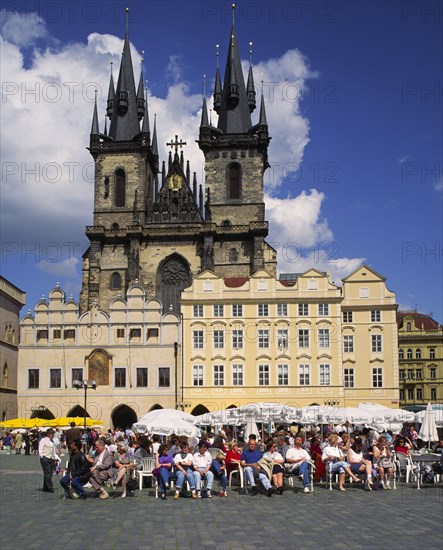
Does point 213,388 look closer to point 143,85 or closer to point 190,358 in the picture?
point 190,358

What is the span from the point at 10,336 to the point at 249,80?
121 ft

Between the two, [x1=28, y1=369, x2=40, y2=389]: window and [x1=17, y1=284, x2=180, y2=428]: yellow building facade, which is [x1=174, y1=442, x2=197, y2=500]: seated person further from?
[x1=28, y1=369, x2=40, y2=389]: window

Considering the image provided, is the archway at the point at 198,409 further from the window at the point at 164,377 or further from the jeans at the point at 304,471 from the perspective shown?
the jeans at the point at 304,471

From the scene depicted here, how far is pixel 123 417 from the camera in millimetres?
54812

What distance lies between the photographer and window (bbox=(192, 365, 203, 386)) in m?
52.8

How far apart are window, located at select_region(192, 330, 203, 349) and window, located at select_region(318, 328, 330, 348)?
780cm

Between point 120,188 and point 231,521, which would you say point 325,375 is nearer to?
point 120,188

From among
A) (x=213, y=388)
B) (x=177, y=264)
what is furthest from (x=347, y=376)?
(x=177, y=264)

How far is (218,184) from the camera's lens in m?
71.4

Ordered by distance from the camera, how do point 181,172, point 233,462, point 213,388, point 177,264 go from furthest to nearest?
point 181,172
point 177,264
point 213,388
point 233,462

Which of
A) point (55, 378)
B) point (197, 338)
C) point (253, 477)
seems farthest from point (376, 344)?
point (253, 477)

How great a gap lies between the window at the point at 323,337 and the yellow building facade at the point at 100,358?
9440 millimetres

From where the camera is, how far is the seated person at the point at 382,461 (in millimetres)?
18703

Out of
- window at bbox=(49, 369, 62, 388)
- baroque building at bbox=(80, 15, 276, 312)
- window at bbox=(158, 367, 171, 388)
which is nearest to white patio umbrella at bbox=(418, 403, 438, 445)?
window at bbox=(158, 367, 171, 388)
